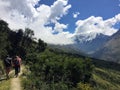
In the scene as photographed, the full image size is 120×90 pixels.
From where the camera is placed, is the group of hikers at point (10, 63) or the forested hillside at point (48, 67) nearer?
the forested hillside at point (48, 67)

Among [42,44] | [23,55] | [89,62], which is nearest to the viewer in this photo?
[89,62]

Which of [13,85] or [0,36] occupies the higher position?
[0,36]

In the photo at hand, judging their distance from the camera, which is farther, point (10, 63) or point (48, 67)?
point (48, 67)

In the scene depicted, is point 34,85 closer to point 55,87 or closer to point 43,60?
point 55,87

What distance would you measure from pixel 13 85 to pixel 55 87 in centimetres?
764

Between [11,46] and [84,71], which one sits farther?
[11,46]

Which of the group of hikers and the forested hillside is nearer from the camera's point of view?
the forested hillside

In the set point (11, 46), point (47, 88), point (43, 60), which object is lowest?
point (47, 88)

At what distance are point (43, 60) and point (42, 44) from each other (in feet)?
311

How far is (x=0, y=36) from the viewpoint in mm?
129625

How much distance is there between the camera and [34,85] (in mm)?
33781

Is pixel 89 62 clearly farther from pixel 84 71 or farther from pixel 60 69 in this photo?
pixel 60 69

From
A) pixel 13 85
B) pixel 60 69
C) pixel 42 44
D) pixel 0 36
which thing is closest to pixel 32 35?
pixel 42 44

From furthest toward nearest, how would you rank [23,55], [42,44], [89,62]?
[42,44] → [23,55] → [89,62]
